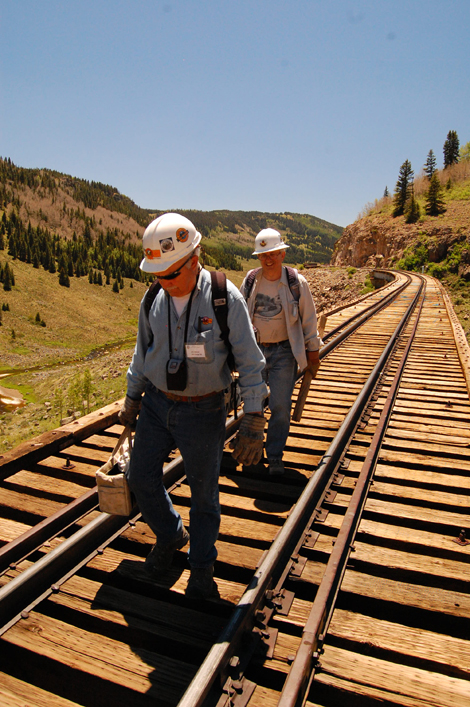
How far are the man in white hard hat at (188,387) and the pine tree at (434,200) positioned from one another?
60.3 meters

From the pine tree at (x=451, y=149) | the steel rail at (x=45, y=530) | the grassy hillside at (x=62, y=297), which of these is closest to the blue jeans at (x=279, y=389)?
the steel rail at (x=45, y=530)

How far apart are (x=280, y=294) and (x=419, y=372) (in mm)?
4923

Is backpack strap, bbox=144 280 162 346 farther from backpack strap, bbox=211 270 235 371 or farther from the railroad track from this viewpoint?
the railroad track

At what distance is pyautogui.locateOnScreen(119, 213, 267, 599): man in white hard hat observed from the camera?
2543 mm

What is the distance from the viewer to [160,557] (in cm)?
300

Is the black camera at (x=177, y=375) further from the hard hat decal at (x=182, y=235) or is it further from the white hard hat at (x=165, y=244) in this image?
the hard hat decal at (x=182, y=235)

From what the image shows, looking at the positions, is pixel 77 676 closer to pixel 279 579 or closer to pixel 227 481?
pixel 279 579

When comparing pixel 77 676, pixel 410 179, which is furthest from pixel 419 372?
pixel 410 179

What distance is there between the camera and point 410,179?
67125mm

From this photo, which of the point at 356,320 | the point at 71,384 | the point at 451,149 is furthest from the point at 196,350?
the point at 451,149

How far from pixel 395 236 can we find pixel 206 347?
58321mm

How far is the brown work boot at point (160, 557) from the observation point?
2975 millimetres

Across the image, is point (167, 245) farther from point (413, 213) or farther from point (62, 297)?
point (62, 297)

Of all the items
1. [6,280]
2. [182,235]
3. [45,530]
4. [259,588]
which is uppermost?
[182,235]
